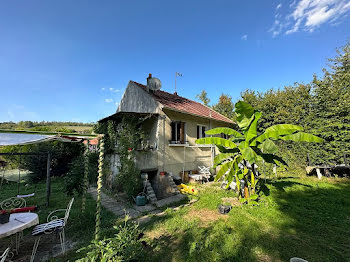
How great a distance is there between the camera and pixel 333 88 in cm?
1244

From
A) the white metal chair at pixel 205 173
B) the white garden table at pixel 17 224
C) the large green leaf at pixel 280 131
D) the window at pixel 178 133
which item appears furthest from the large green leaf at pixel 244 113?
the white garden table at pixel 17 224

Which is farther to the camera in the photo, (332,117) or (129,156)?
(332,117)

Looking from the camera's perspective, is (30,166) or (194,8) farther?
(30,166)

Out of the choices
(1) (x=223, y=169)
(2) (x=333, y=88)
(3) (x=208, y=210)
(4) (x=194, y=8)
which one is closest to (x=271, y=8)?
(4) (x=194, y=8)

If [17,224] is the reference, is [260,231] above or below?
below

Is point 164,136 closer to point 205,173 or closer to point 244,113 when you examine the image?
point 205,173

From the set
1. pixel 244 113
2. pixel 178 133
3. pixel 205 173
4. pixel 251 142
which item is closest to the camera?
pixel 251 142

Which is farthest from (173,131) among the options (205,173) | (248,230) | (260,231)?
(260,231)

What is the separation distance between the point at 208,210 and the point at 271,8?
13.4 metres

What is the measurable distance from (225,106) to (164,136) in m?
21.5

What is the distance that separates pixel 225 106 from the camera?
28750 mm

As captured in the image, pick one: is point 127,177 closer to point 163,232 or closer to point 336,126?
point 163,232

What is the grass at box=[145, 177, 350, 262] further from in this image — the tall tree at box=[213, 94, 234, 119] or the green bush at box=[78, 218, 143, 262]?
the tall tree at box=[213, 94, 234, 119]

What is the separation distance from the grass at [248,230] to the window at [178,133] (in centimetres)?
466
